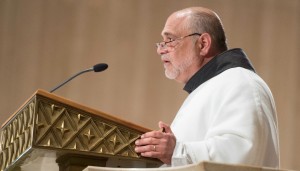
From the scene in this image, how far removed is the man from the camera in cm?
293

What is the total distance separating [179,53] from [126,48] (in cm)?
396

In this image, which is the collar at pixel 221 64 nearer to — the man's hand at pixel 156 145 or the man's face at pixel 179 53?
the man's face at pixel 179 53

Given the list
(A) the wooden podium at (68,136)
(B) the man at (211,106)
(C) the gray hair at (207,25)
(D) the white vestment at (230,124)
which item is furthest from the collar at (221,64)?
(A) the wooden podium at (68,136)

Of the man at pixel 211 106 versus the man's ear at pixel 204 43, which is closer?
the man at pixel 211 106

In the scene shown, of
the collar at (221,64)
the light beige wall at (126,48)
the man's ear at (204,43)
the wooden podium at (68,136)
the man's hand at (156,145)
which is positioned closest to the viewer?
the wooden podium at (68,136)

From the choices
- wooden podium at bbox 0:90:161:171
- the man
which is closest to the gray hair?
the man

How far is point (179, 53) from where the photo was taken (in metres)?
3.87

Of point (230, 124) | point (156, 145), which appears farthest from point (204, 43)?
point (156, 145)

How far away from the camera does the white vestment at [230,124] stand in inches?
115

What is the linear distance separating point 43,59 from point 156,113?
1.31 metres

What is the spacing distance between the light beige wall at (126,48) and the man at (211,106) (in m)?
3.78

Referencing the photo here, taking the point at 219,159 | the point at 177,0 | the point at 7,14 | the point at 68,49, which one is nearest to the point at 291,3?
the point at 177,0

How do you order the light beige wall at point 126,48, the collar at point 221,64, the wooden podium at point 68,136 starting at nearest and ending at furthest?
the wooden podium at point 68,136 → the collar at point 221,64 → the light beige wall at point 126,48

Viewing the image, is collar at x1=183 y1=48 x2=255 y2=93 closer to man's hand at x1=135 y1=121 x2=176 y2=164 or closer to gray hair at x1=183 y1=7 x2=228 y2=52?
gray hair at x1=183 y1=7 x2=228 y2=52
